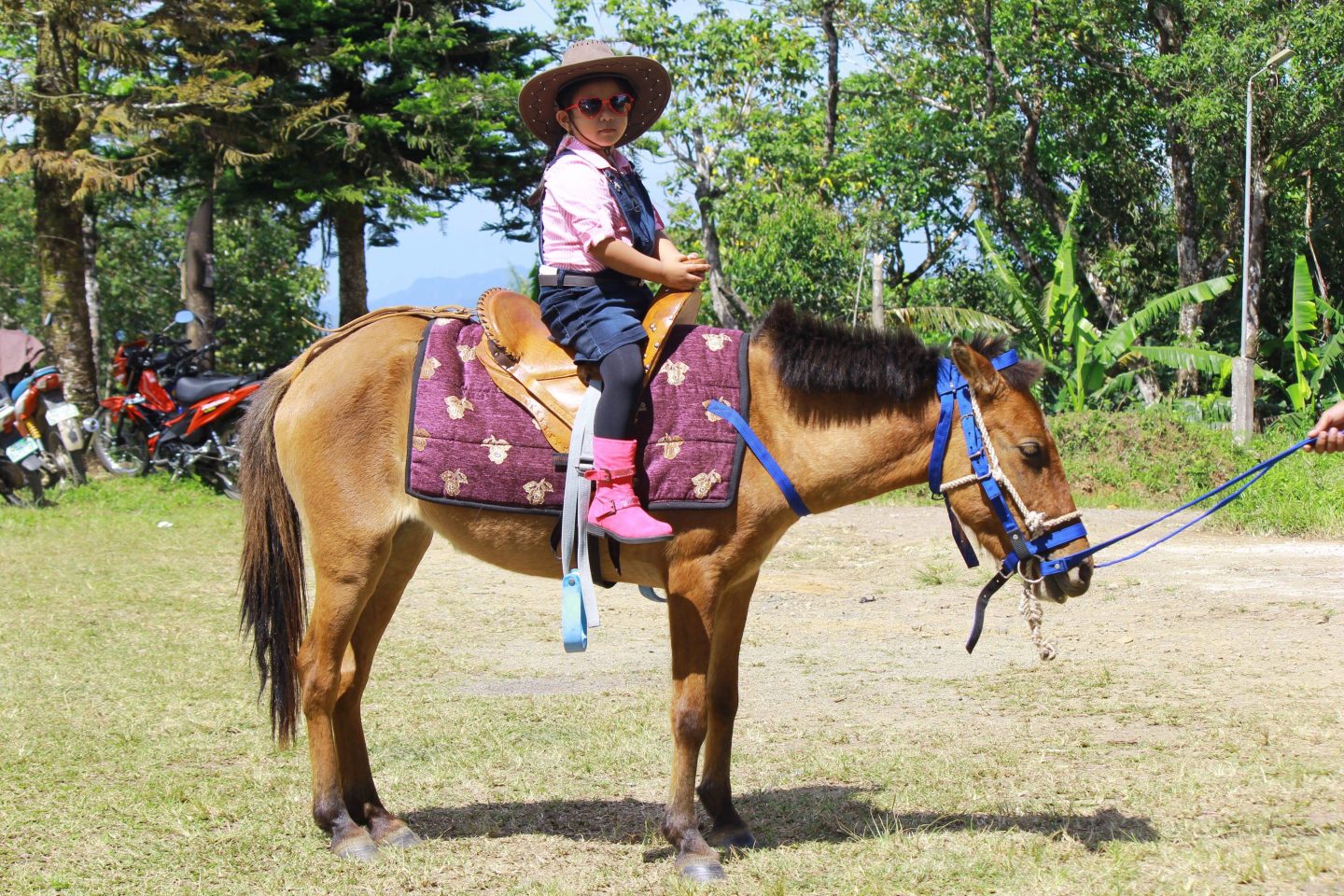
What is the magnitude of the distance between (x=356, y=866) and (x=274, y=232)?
25.8 m

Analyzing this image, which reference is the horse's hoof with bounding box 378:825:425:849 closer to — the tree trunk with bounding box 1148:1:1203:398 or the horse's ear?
the horse's ear

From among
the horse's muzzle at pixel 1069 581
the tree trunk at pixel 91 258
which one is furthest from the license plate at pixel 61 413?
the horse's muzzle at pixel 1069 581

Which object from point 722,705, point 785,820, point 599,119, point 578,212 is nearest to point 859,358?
point 578,212

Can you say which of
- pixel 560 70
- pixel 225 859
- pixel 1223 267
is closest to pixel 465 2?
pixel 1223 267

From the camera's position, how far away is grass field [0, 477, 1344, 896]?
407 cm

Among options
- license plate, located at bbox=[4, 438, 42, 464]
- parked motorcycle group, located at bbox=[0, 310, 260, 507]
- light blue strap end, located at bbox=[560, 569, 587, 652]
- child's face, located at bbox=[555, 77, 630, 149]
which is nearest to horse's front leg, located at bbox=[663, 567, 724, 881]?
light blue strap end, located at bbox=[560, 569, 587, 652]

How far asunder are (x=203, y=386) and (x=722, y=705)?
11.5 m

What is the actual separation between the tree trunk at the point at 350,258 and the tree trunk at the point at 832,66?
37.2 feet

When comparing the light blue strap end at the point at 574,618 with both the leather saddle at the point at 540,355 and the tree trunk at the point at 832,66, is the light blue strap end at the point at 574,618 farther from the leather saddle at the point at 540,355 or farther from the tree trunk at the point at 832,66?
the tree trunk at the point at 832,66

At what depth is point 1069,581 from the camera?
4.12 metres

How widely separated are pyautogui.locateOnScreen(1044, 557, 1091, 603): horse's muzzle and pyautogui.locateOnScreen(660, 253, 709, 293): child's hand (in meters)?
1.61

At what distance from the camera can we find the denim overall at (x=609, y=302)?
4.19 metres

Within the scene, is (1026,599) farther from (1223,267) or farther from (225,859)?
(1223,267)

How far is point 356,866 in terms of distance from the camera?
418cm
